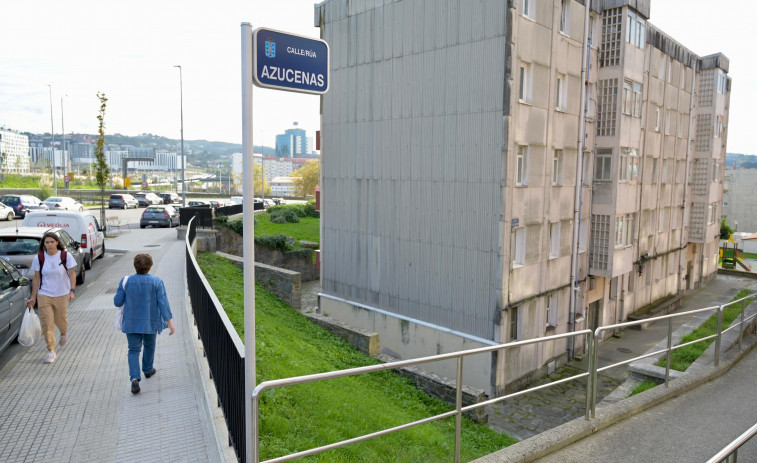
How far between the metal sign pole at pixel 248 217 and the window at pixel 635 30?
20.4 meters

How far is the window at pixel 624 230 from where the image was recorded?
21438 mm

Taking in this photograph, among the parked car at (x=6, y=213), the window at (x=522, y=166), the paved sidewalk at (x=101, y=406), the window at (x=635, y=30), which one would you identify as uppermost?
the window at (x=635, y=30)

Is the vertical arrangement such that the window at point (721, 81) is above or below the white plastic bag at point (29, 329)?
above

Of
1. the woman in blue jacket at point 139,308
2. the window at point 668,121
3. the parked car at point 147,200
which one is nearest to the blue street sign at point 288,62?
the woman in blue jacket at point 139,308

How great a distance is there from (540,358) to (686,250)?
2022 cm

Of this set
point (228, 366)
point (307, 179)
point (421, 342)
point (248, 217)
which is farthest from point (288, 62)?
point (307, 179)

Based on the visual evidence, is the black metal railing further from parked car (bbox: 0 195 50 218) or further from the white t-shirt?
parked car (bbox: 0 195 50 218)

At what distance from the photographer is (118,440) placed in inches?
214

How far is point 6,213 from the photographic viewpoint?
3312 cm

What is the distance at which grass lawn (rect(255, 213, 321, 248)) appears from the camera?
123 feet

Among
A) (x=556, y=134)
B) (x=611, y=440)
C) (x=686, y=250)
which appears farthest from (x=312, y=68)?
(x=686, y=250)

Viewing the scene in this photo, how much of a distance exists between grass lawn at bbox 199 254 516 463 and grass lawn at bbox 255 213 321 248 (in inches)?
825

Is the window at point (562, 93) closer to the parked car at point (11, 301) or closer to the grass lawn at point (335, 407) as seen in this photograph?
the grass lawn at point (335, 407)

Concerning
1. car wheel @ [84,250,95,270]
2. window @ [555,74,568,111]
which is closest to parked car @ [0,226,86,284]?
car wheel @ [84,250,95,270]
